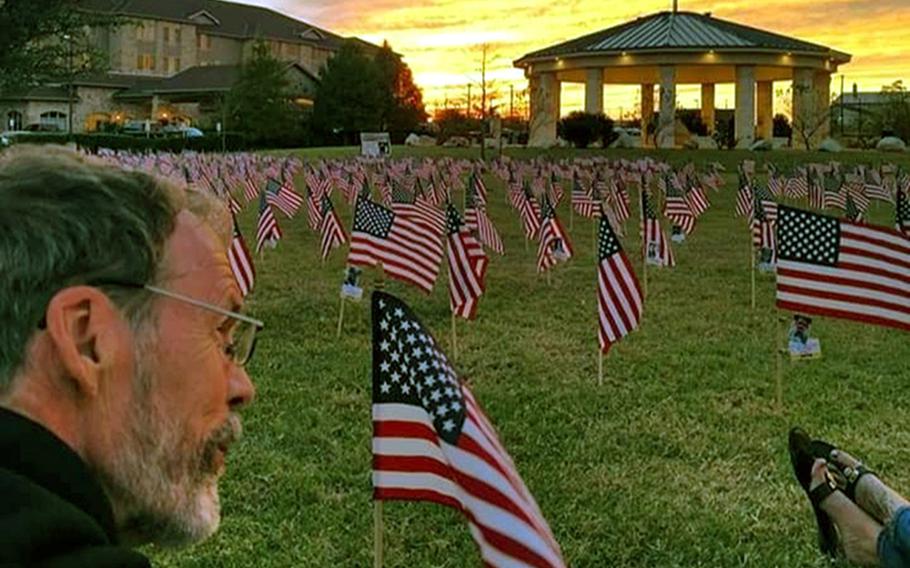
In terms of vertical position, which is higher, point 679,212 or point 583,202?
point 583,202

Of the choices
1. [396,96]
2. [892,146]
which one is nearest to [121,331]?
[892,146]

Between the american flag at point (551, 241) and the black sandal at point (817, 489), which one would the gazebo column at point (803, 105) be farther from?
the black sandal at point (817, 489)

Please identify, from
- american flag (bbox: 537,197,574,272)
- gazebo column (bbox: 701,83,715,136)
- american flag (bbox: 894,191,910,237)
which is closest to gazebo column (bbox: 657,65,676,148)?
gazebo column (bbox: 701,83,715,136)

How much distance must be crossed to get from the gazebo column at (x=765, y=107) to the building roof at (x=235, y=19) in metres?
46.3

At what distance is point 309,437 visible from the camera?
634 centimetres

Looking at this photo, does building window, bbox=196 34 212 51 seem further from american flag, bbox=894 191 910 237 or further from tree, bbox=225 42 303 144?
american flag, bbox=894 191 910 237

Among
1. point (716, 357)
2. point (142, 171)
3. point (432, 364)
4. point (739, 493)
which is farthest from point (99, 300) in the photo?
point (716, 357)

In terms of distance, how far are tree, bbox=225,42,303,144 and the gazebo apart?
1376 cm

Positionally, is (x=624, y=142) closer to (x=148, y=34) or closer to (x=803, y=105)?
(x=803, y=105)

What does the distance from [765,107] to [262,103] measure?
1010 inches

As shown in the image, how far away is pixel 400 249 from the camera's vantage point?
876 centimetres

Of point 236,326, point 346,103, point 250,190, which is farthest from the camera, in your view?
point 346,103

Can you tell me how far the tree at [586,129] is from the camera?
43062 millimetres

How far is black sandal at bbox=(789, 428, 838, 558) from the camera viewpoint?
4.27m
